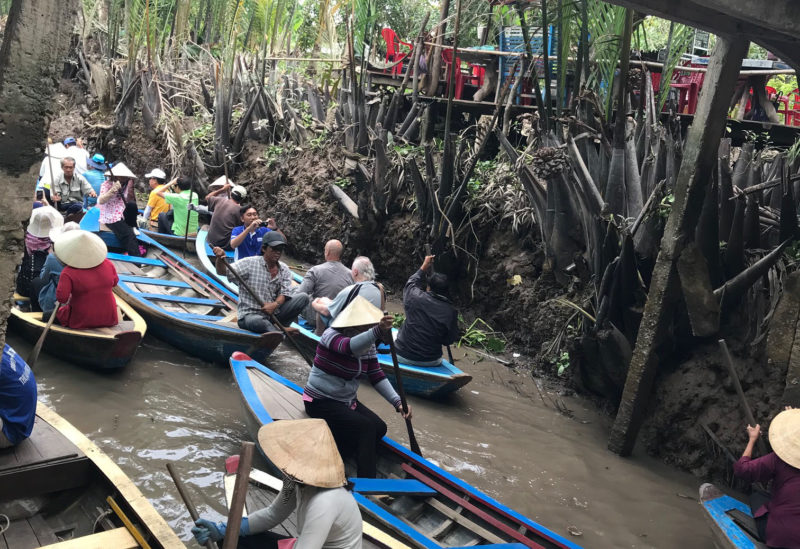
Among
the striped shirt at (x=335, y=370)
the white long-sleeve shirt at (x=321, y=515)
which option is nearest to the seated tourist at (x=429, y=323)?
the striped shirt at (x=335, y=370)

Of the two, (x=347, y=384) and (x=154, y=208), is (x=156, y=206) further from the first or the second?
(x=347, y=384)

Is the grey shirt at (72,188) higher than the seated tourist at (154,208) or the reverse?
higher

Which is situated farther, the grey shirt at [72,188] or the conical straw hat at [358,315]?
the grey shirt at [72,188]

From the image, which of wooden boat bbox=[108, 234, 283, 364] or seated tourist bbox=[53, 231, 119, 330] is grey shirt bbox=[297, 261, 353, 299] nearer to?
wooden boat bbox=[108, 234, 283, 364]

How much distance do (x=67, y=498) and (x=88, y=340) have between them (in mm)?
2781

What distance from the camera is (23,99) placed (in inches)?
109

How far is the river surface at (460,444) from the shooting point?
17.2 feet

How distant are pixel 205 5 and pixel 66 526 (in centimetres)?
2271

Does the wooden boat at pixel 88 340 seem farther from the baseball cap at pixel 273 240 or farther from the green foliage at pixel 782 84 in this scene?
the green foliage at pixel 782 84

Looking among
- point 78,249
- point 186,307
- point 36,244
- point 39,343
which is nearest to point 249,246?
point 186,307

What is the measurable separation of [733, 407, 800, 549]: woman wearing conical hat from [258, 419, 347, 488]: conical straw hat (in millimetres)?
2767

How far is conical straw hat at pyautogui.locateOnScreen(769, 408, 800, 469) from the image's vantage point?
3971 mm

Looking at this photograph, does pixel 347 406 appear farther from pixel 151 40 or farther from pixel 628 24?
pixel 151 40

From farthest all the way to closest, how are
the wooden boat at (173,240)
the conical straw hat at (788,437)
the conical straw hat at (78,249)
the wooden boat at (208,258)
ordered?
the wooden boat at (173,240) < the wooden boat at (208,258) < the conical straw hat at (78,249) < the conical straw hat at (788,437)
